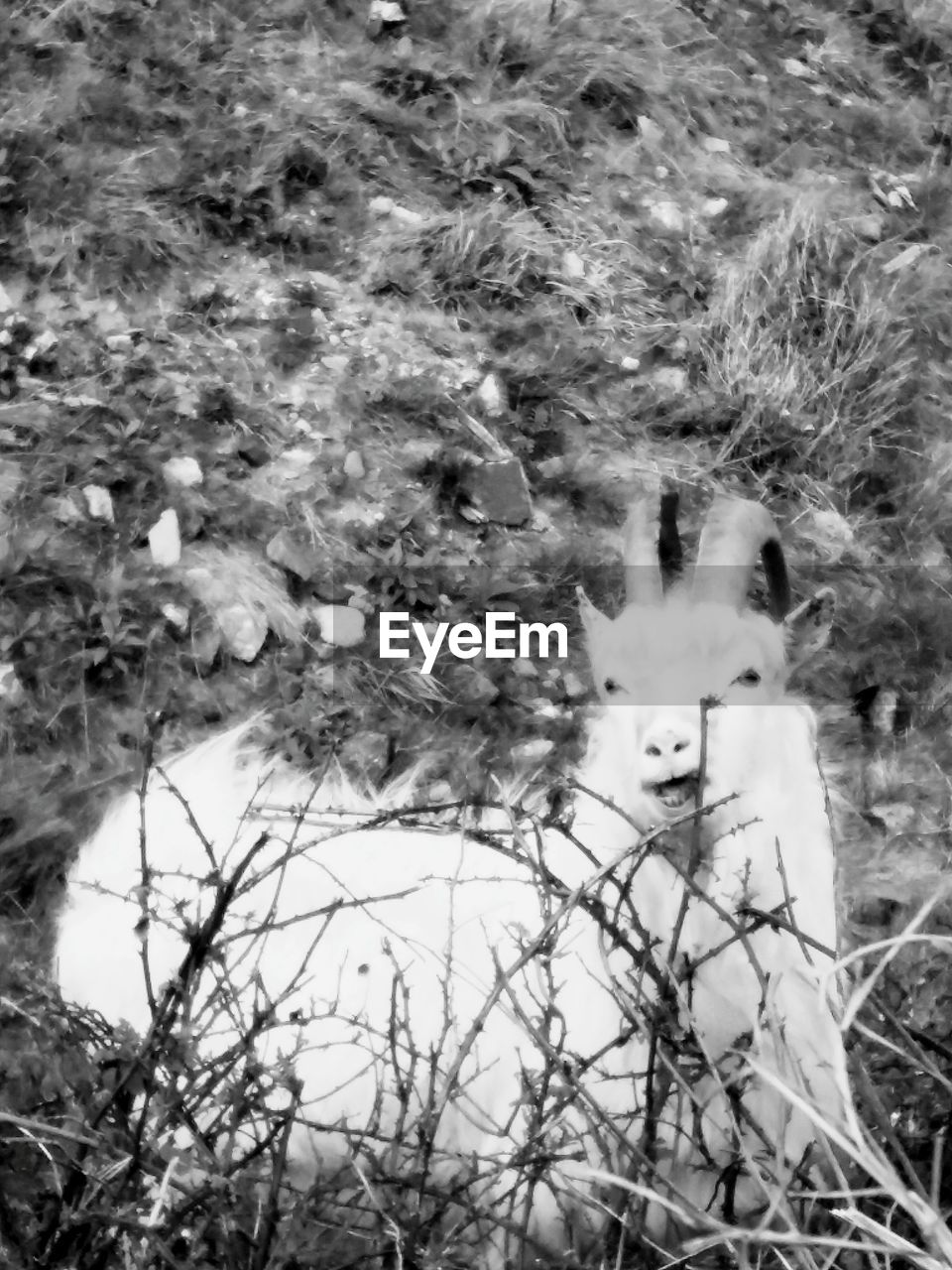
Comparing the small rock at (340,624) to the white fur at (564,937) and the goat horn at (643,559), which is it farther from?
the goat horn at (643,559)

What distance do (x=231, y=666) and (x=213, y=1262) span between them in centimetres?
249

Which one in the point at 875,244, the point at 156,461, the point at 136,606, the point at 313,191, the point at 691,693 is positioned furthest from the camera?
the point at 875,244

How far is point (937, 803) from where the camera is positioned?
4.37 metres

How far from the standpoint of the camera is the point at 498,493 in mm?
4789

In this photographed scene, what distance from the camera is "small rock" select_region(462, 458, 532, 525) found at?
4766mm

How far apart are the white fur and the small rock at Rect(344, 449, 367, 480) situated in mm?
1592

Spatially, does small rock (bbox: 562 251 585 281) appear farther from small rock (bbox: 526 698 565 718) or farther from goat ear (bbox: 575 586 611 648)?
goat ear (bbox: 575 586 611 648)

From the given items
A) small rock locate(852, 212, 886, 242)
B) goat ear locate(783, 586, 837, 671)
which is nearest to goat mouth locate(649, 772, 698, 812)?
goat ear locate(783, 586, 837, 671)

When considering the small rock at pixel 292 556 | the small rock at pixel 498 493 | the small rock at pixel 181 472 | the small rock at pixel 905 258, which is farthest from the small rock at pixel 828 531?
the small rock at pixel 181 472

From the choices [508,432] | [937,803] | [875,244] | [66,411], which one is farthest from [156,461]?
[875,244]

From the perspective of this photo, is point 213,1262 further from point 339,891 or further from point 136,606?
point 136,606

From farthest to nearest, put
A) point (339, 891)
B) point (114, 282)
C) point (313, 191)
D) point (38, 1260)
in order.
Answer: point (313, 191) → point (114, 282) → point (339, 891) → point (38, 1260)

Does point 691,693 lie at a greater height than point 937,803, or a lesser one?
greater

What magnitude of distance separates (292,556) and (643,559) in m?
1.97
